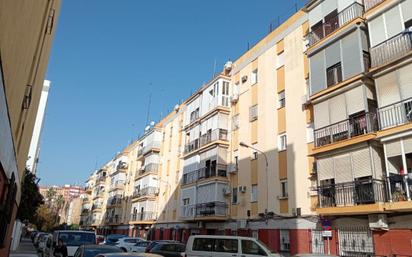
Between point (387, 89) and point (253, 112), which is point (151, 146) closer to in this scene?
point (253, 112)

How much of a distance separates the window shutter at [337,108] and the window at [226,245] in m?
8.40

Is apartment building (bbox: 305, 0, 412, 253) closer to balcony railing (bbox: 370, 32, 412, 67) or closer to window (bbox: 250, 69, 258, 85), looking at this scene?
balcony railing (bbox: 370, 32, 412, 67)

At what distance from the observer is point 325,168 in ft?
60.6

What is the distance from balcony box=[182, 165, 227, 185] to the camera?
2885 centimetres

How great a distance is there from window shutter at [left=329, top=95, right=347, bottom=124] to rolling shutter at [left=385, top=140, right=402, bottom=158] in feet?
10.3

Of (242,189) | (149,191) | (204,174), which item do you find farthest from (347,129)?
(149,191)

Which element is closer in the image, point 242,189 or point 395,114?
point 395,114

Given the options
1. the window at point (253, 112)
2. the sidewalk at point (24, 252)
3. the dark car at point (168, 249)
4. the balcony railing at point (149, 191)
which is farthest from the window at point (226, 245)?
the balcony railing at point (149, 191)

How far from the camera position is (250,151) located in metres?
26.2

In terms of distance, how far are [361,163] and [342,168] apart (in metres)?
1.10

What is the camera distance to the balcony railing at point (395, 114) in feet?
49.3

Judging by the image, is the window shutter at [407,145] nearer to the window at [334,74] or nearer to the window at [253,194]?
the window at [334,74]

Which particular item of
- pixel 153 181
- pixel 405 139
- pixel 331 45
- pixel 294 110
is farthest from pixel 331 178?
pixel 153 181

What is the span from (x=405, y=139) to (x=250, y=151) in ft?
41.0
